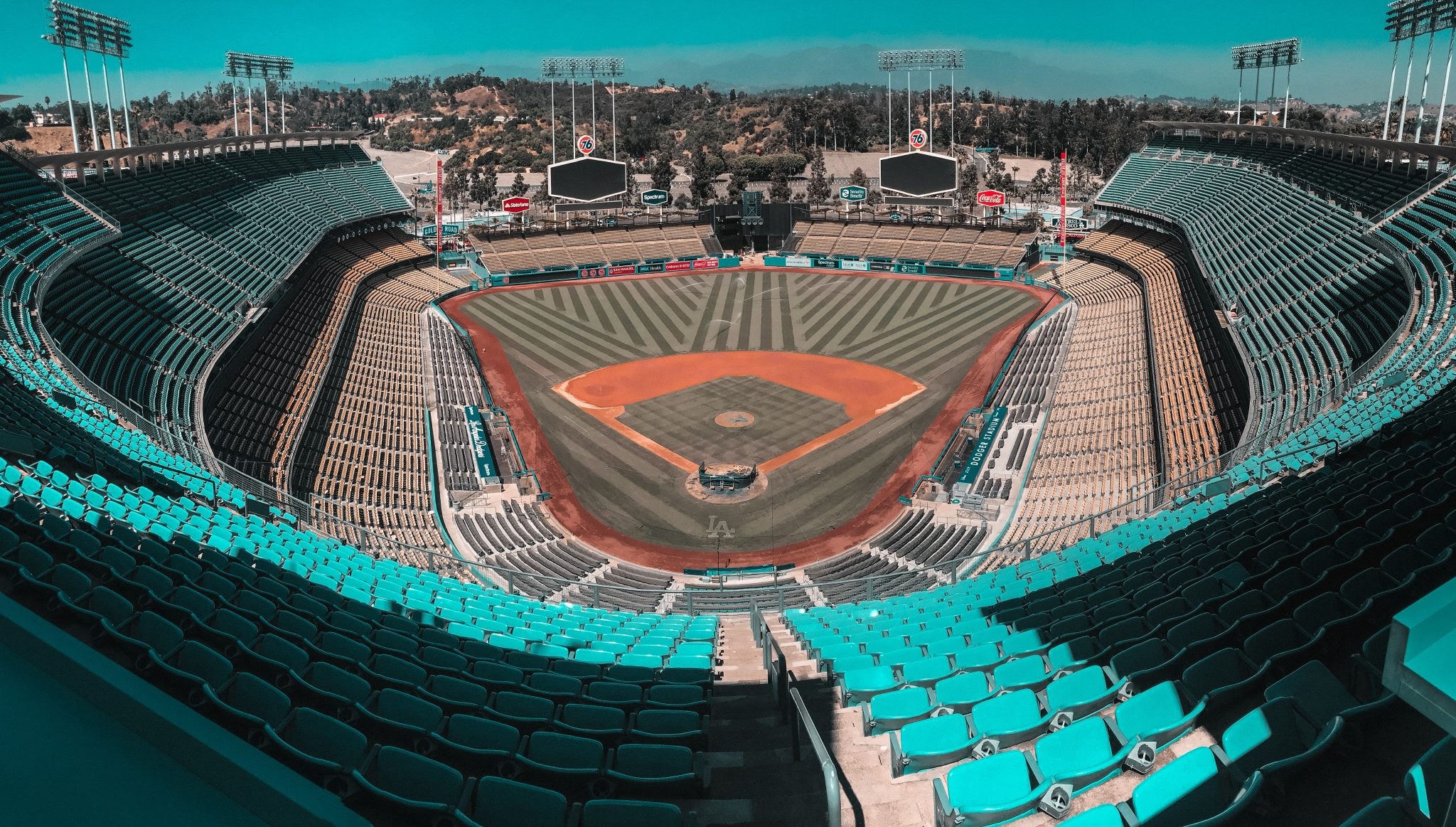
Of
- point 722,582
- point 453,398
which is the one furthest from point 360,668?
point 453,398

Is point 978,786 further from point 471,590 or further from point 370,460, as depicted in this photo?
point 370,460

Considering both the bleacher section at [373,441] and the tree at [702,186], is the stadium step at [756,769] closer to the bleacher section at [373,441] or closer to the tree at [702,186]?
the bleacher section at [373,441]

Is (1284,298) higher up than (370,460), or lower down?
higher up

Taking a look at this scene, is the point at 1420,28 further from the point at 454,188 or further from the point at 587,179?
the point at 454,188

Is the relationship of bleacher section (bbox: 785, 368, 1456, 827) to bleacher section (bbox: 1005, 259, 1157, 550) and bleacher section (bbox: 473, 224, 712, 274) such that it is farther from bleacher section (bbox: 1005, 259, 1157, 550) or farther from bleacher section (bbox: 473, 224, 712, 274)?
bleacher section (bbox: 473, 224, 712, 274)

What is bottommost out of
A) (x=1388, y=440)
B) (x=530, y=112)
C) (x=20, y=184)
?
(x=1388, y=440)

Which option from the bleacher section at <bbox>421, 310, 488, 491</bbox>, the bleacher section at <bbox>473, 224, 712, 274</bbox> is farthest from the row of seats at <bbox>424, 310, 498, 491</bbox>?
the bleacher section at <bbox>473, 224, 712, 274</bbox>

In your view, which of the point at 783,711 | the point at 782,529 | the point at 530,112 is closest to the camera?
the point at 783,711

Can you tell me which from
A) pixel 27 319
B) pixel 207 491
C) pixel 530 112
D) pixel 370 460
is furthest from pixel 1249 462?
pixel 530 112
